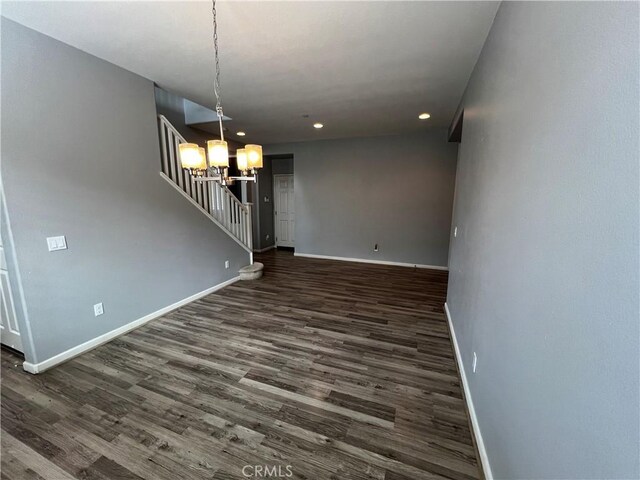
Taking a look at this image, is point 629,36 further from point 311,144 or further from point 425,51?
point 311,144

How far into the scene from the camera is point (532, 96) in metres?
1.11

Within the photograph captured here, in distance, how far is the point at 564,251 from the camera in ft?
2.67

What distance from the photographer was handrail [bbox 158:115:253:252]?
3.29 metres

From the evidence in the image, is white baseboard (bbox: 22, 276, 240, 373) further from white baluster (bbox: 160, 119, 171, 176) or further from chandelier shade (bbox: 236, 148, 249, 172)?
chandelier shade (bbox: 236, 148, 249, 172)

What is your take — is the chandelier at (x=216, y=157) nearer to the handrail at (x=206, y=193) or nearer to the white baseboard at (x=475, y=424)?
the handrail at (x=206, y=193)

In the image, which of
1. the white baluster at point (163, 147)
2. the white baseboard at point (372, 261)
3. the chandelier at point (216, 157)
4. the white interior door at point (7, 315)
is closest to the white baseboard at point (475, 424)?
the chandelier at point (216, 157)

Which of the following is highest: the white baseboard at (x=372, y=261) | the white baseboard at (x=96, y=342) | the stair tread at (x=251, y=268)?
the stair tread at (x=251, y=268)

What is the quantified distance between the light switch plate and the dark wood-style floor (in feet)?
3.45

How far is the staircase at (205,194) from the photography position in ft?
10.8

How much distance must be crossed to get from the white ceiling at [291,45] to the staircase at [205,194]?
615 mm

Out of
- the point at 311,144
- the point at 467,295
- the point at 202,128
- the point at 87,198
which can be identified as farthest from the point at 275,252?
Result: the point at 467,295

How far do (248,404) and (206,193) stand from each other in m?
3.05

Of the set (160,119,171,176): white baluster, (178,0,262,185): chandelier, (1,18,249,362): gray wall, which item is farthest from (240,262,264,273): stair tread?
(178,0,262,185): chandelier

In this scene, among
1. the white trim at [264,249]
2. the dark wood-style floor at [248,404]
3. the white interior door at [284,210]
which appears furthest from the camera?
the white interior door at [284,210]
